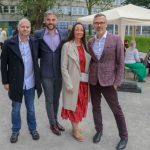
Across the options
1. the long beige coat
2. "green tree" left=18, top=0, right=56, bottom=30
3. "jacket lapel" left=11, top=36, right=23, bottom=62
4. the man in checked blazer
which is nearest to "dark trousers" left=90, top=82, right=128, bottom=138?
the man in checked blazer

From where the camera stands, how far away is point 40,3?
96.9 ft

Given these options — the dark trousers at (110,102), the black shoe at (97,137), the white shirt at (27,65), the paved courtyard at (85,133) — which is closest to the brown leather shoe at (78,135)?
the paved courtyard at (85,133)

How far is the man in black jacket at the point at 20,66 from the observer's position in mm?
4855

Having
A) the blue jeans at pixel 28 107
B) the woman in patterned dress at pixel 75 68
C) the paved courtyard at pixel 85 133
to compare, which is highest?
the woman in patterned dress at pixel 75 68

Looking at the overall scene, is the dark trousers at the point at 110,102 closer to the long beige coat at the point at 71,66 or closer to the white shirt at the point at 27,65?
the long beige coat at the point at 71,66

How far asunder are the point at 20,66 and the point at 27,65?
0.38 feet

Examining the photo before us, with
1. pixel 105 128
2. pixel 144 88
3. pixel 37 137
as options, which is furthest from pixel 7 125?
pixel 144 88

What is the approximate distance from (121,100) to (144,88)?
187cm

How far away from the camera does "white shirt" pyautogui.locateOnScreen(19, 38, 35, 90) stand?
4.91 metres

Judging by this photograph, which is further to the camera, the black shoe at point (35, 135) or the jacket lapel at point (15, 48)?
the black shoe at point (35, 135)

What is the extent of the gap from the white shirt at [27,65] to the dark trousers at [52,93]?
0.90ft

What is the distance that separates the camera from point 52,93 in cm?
540

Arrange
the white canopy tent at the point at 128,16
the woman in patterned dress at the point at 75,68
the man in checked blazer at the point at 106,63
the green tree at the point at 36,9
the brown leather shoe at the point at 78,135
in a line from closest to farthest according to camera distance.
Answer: the man in checked blazer at the point at 106,63
the woman in patterned dress at the point at 75,68
the brown leather shoe at the point at 78,135
the white canopy tent at the point at 128,16
the green tree at the point at 36,9

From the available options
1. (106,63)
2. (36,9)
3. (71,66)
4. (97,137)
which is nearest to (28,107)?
(71,66)
